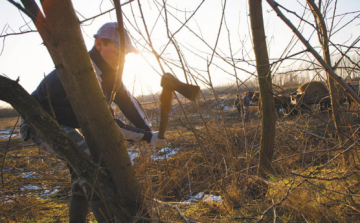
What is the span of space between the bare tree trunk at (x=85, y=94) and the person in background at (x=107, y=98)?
0.34 metres

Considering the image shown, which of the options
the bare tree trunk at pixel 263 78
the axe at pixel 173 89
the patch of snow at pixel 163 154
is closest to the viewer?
the axe at pixel 173 89

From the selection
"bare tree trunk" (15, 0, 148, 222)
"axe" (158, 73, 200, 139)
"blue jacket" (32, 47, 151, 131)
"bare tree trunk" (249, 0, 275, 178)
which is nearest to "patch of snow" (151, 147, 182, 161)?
"blue jacket" (32, 47, 151, 131)

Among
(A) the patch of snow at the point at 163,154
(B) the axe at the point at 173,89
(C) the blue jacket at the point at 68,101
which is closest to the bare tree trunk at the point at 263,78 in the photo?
(B) the axe at the point at 173,89

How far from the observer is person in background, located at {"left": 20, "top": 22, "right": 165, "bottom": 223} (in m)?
1.58

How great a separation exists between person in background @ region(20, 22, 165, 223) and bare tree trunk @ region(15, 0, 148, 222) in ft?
1.13

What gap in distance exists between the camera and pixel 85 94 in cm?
110

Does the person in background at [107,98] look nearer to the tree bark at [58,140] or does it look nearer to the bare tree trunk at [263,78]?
the tree bark at [58,140]

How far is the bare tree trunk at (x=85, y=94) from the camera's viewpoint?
1.04 meters

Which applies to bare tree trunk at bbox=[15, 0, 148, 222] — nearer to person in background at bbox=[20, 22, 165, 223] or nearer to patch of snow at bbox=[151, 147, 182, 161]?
person in background at bbox=[20, 22, 165, 223]

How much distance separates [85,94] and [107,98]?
1.86 feet

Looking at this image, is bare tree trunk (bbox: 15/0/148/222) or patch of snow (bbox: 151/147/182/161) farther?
patch of snow (bbox: 151/147/182/161)

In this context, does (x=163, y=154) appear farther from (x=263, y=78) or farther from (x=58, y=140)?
(x=58, y=140)

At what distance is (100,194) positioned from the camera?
1.15m

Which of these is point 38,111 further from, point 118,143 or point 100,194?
point 100,194
